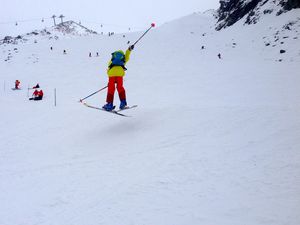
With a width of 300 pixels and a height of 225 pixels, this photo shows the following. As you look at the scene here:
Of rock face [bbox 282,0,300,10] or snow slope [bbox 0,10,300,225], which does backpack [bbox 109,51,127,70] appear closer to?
snow slope [bbox 0,10,300,225]

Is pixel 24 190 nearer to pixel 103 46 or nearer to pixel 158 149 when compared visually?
pixel 158 149

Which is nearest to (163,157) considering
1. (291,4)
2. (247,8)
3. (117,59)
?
(117,59)

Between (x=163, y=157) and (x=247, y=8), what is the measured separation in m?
35.2

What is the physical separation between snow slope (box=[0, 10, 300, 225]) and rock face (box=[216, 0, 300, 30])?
14197mm

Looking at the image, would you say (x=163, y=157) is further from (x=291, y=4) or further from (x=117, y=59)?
(x=291, y=4)

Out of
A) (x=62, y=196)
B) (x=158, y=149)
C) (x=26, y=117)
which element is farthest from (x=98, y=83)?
(x=62, y=196)

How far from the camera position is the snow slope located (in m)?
5.16

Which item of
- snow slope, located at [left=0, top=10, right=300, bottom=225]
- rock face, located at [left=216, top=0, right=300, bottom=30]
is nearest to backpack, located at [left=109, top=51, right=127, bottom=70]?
snow slope, located at [left=0, top=10, right=300, bottom=225]

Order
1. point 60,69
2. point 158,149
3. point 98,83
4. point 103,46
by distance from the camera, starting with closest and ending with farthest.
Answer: point 158,149, point 98,83, point 60,69, point 103,46

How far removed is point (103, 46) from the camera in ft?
128

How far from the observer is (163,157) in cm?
718

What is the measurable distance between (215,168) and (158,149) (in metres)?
1.88

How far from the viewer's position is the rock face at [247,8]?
2967cm

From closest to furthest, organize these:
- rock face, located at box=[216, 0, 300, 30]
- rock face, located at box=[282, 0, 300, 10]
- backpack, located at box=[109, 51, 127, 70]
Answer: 1. backpack, located at box=[109, 51, 127, 70]
2. rock face, located at box=[282, 0, 300, 10]
3. rock face, located at box=[216, 0, 300, 30]
